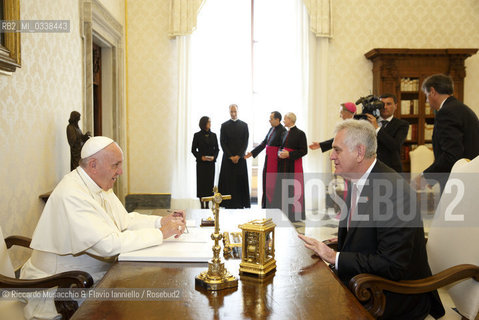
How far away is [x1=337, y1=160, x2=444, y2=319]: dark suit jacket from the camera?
1.99m

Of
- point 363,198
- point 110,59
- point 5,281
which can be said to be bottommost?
point 5,281

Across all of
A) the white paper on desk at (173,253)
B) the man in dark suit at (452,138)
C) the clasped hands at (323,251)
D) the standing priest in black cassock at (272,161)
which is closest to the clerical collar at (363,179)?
the clasped hands at (323,251)

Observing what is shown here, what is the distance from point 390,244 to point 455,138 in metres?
2.16

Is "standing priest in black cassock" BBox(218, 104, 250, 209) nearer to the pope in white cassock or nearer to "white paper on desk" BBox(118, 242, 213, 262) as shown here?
the pope in white cassock

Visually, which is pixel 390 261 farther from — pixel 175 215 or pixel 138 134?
pixel 138 134

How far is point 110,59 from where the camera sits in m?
7.74

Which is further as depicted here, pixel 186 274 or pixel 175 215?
pixel 175 215

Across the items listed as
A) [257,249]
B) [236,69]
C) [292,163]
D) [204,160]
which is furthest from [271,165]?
[257,249]

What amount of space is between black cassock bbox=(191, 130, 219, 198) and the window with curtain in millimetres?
1002

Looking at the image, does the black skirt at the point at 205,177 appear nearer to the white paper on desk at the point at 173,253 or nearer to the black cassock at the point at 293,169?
the black cassock at the point at 293,169

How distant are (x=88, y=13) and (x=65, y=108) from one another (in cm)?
156

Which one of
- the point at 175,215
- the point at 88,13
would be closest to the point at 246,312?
the point at 175,215

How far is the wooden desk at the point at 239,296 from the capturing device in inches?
56.7

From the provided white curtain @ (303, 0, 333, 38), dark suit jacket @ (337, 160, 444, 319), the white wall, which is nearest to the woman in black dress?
the white wall
